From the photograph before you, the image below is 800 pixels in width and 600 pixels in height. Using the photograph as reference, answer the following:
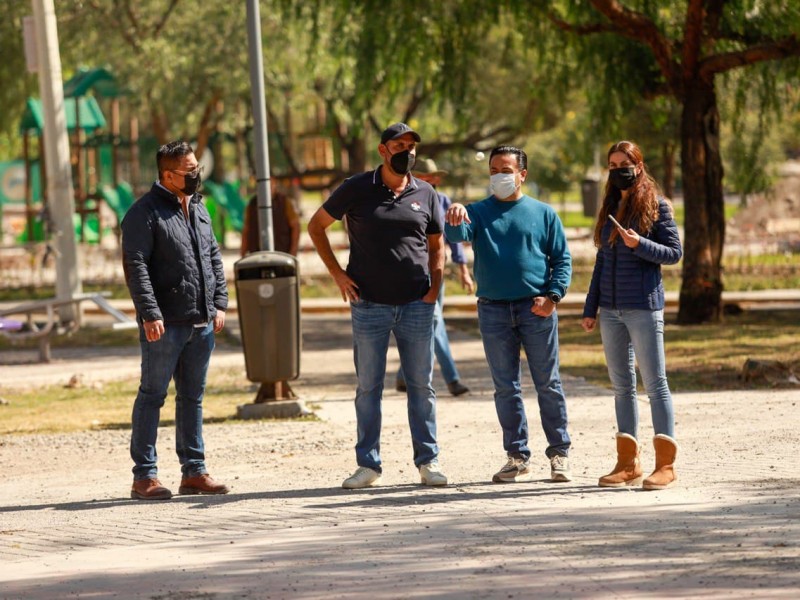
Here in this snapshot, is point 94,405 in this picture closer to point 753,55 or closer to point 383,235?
point 383,235

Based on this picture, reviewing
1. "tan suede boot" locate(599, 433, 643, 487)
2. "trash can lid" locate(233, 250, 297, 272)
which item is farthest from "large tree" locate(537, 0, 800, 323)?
"tan suede boot" locate(599, 433, 643, 487)

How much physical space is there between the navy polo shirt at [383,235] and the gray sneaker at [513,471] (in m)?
1.05

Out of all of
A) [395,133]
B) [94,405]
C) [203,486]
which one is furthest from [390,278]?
[94,405]

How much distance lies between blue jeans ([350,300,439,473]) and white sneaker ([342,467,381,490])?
0.03m

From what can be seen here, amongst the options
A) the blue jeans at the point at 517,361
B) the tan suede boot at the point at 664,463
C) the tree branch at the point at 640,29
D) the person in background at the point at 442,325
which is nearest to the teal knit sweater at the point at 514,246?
the blue jeans at the point at 517,361

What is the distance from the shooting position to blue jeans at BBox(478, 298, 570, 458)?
27.9 feet

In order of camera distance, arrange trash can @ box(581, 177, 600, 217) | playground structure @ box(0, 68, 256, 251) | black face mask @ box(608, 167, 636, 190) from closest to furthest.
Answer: black face mask @ box(608, 167, 636, 190) < playground structure @ box(0, 68, 256, 251) < trash can @ box(581, 177, 600, 217)

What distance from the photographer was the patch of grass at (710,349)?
13398 millimetres

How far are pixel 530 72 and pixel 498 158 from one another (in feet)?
71.9

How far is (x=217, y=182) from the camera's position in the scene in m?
42.4

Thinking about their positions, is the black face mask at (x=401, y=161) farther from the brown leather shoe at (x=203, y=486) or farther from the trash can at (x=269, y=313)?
the trash can at (x=269, y=313)

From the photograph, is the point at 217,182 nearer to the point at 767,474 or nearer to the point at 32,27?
the point at 32,27

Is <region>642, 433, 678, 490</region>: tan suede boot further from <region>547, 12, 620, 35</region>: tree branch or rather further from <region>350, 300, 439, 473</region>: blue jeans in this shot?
<region>547, 12, 620, 35</region>: tree branch

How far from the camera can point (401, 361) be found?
8648 millimetres
